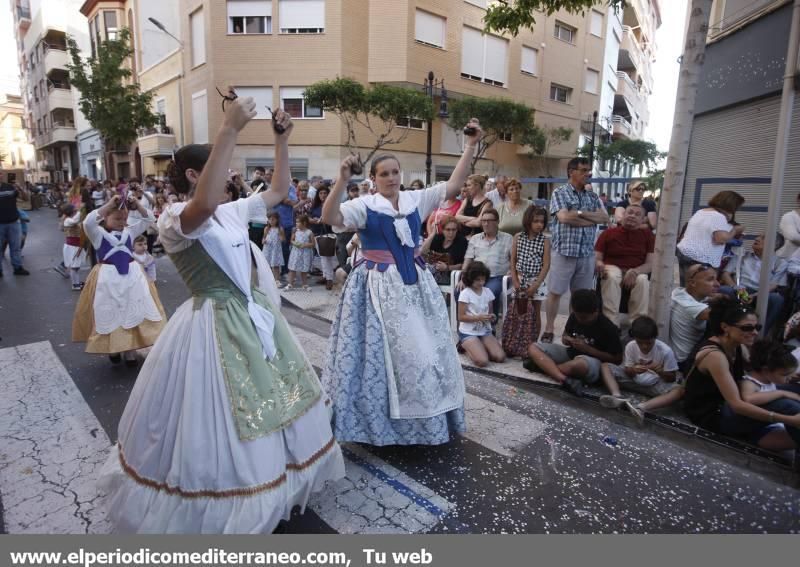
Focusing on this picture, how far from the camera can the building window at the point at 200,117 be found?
2335 centimetres

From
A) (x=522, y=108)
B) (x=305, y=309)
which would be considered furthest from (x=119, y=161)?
(x=305, y=309)

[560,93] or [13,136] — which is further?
[13,136]

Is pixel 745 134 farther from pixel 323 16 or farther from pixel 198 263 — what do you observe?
pixel 323 16

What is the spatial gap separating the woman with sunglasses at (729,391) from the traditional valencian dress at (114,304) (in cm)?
466

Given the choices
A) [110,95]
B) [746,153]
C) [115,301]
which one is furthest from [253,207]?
[110,95]

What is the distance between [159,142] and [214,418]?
28022 millimetres

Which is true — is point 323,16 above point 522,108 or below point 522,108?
above

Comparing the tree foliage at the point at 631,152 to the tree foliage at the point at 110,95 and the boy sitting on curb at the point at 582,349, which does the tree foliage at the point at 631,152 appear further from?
the boy sitting on curb at the point at 582,349

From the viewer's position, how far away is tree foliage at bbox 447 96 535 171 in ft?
74.1

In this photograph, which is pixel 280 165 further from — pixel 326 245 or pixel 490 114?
pixel 490 114

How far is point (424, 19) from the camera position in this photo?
22469 mm

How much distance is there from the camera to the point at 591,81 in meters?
31.3

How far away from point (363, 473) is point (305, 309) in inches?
175

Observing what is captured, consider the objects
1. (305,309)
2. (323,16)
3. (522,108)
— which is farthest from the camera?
(522,108)
